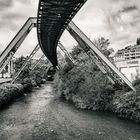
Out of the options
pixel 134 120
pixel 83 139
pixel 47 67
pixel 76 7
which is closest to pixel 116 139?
pixel 83 139

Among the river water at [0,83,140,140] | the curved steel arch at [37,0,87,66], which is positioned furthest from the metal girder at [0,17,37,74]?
the river water at [0,83,140,140]

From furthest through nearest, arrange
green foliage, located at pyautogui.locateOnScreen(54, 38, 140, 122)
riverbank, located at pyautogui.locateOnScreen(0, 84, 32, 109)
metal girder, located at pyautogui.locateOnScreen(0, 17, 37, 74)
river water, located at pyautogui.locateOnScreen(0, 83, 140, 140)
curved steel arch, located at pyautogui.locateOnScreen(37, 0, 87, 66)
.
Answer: riverbank, located at pyautogui.locateOnScreen(0, 84, 32, 109) → metal girder, located at pyautogui.locateOnScreen(0, 17, 37, 74) → green foliage, located at pyautogui.locateOnScreen(54, 38, 140, 122) → river water, located at pyautogui.locateOnScreen(0, 83, 140, 140) → curved steel arch, located at pyautogui.locateOnScreen(37, 0, 87, 66)

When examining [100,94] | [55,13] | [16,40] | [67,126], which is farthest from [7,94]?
[55,13]

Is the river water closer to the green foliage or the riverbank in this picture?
the green foliage

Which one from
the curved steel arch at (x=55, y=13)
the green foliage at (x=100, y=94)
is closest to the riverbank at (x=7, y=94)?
the green foliage at (x=100, y=94)

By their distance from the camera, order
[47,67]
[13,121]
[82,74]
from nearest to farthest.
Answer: [13,121] < [82,74] < [47,67]

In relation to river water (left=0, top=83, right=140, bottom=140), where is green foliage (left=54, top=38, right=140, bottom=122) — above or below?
above

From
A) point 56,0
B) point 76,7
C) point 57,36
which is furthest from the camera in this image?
point 57,36

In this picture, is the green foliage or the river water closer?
the river water

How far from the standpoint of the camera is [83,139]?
14.0 metres

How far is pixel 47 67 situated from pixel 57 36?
81.4 metres

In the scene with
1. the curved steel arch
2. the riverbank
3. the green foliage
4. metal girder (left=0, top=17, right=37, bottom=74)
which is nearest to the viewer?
the curved steel arch

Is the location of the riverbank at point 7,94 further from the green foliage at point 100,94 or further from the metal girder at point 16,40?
the green foliage at point 100,94

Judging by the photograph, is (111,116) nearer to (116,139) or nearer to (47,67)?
(116,139)
